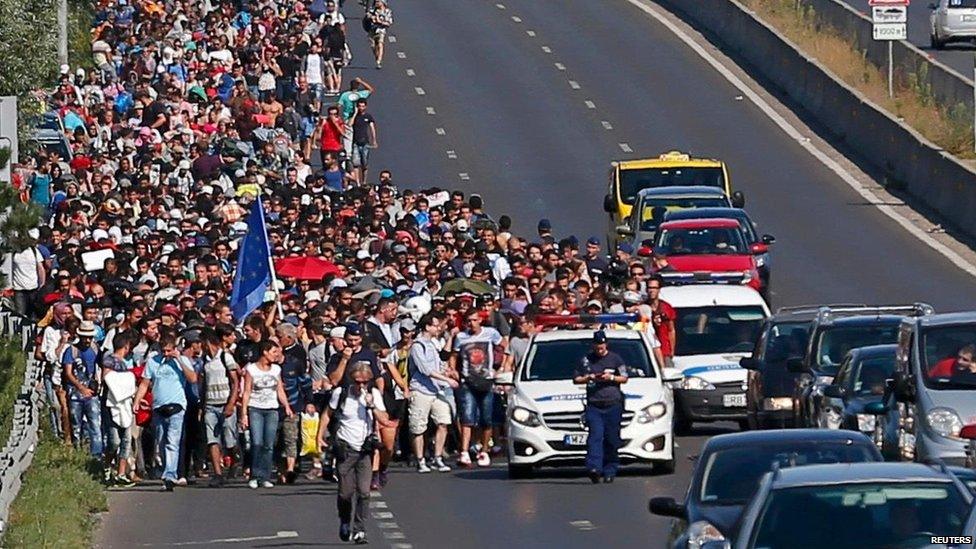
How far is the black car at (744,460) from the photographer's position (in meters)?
15.9

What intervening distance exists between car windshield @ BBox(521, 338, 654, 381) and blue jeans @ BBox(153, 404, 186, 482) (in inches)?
131

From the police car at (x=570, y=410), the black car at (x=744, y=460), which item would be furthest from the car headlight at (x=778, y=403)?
the black car at (x=744, y=460)

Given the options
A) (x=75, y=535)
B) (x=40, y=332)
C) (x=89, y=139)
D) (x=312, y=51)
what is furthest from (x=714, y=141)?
(x=75, y=535)

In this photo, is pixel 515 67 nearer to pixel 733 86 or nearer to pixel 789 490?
pixel 733 86

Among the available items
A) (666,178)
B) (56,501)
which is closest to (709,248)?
(666,178)

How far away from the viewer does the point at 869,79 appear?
52469mm

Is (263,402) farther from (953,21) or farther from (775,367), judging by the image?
(953,21)

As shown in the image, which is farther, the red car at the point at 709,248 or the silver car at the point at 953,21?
the silver car at the point at 953,21

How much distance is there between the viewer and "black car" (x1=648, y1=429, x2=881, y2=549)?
52.0 ft

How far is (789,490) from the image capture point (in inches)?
516

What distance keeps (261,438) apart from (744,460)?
369 inches

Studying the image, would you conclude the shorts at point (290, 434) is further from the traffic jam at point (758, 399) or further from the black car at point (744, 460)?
the black car at point (744, 460)

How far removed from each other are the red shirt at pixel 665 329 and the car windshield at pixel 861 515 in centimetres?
1616

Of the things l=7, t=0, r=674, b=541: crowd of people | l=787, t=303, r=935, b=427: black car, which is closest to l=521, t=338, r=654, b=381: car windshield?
l=7, t=0, r=674, b=541: crowd of people
